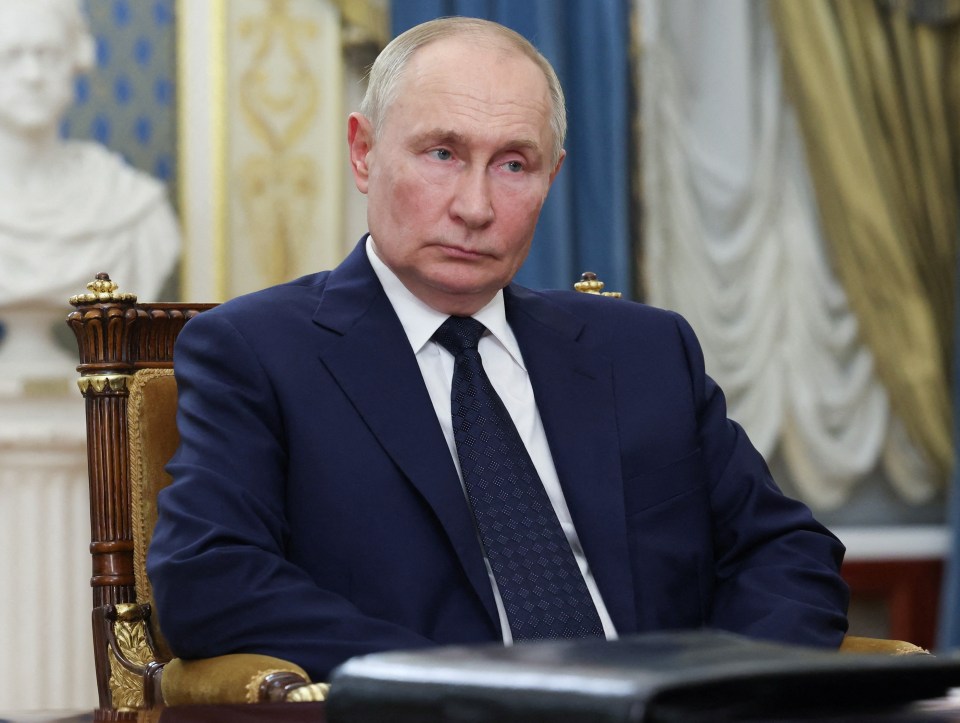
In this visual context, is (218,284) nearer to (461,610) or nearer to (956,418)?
(461,610)

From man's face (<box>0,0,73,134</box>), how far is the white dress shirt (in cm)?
156

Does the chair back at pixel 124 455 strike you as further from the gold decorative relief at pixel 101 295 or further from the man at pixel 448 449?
the man at pixel 448 449

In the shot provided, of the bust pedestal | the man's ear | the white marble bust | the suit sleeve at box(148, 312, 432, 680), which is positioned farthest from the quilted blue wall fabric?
the suit sleeve at box(148, 312, 432, 680)

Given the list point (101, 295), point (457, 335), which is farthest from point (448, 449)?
point (101, 295)

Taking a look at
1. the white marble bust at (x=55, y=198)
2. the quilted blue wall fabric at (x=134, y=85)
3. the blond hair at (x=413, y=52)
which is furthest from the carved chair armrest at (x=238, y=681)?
the quilted blue wall fabric at (x=134, y=85)

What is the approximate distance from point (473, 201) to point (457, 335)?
7.6 inches

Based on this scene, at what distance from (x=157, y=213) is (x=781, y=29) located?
6.15 feet

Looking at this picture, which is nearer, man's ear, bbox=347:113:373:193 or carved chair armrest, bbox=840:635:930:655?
carved chair armrest, bbox=840:635:930:655

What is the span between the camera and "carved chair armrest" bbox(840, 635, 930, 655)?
5.45ft

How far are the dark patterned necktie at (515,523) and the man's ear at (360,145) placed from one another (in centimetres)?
32

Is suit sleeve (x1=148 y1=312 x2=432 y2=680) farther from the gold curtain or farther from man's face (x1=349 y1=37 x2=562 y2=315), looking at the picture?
the gold curtain

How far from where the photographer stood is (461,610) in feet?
5.37

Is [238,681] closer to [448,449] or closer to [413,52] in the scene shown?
[448,449]

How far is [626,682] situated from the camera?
682 mm
